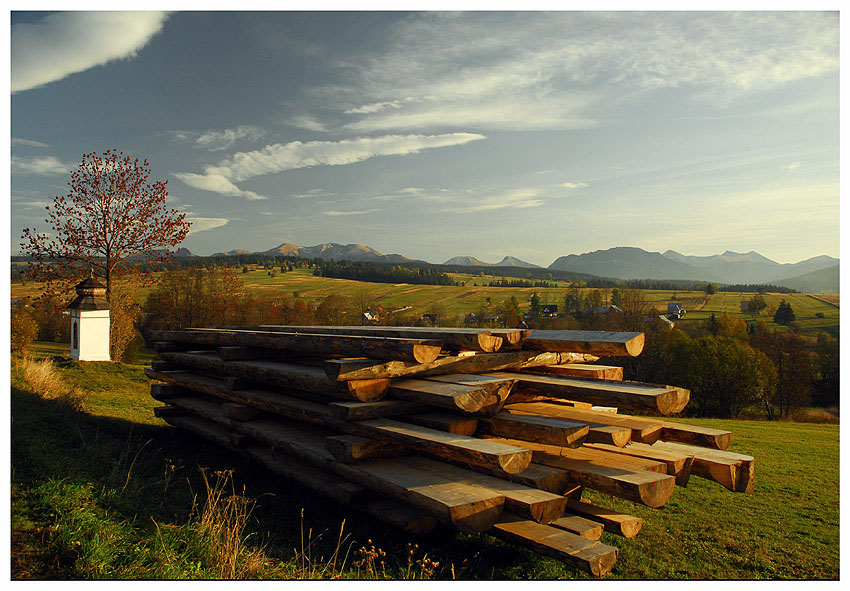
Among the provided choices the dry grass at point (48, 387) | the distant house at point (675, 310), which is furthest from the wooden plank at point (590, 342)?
the distant house at point (675, 310)

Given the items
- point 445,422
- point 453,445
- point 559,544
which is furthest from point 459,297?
point 559,544

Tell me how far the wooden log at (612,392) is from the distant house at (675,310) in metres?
75.2

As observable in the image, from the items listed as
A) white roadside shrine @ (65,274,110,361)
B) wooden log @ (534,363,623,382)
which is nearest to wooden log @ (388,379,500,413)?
wooden log @ (534,363,623,382)

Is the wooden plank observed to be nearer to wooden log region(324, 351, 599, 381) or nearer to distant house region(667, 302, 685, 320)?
wooden log region(324, 351, 599, 381)

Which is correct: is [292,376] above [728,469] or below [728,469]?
above

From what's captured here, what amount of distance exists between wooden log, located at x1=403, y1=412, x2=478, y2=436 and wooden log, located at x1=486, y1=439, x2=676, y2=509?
1.97 feet

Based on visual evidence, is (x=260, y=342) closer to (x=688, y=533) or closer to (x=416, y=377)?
(x=416, y=377)

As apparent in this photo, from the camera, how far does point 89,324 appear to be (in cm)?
1439

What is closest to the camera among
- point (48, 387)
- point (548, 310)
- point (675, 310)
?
point (48, 387)

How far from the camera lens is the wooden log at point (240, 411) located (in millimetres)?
5809

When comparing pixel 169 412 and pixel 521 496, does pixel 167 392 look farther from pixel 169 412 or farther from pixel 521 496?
pixel 521 496

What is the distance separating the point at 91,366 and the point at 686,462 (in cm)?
1464

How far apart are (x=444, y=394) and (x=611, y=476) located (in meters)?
1.38

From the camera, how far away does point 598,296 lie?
239 ft
